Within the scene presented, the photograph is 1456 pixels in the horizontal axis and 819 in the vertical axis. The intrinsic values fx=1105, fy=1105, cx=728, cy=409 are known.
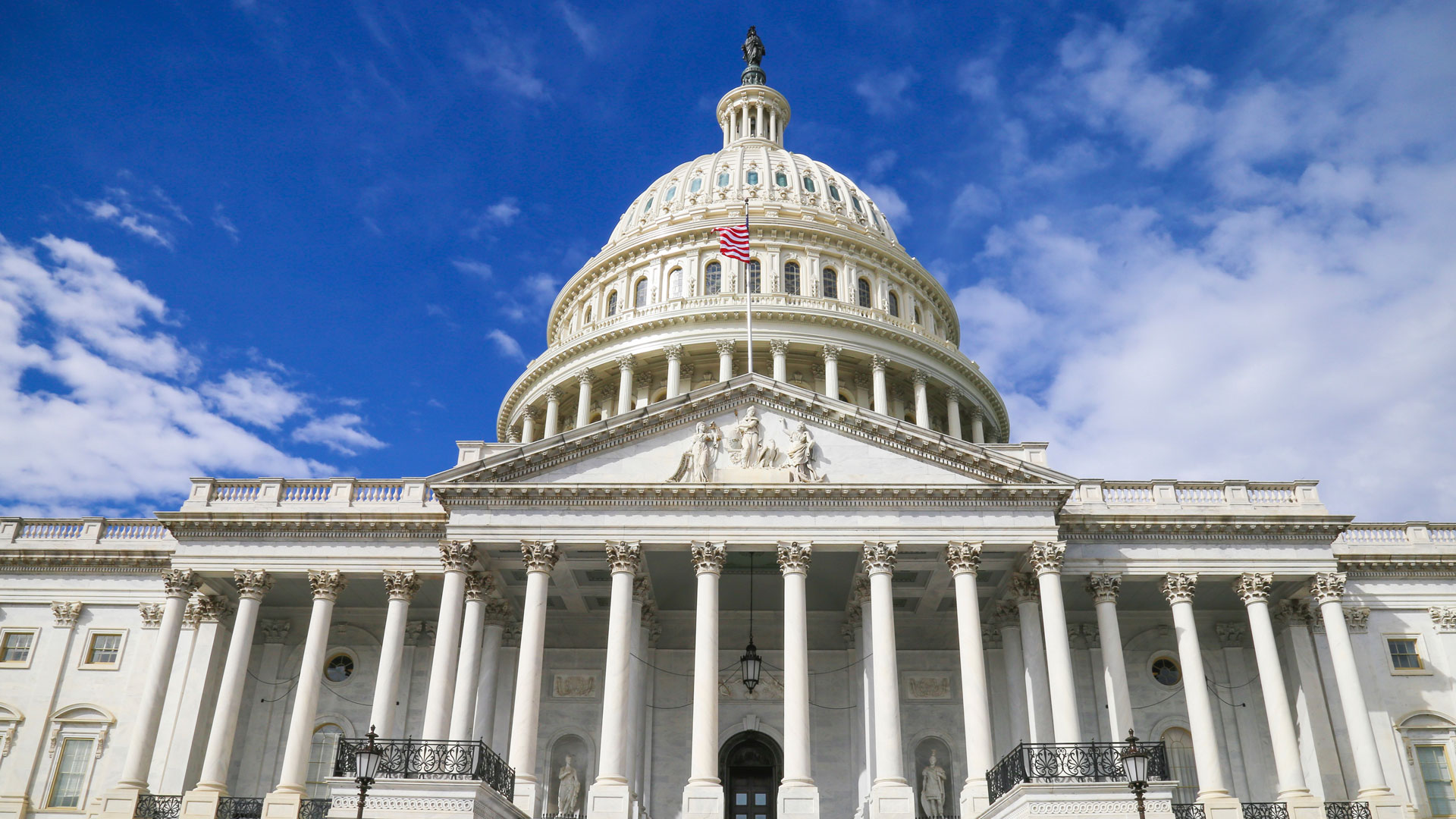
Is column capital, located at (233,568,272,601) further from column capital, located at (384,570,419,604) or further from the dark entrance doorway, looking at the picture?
Answer: the dark entrance doorway

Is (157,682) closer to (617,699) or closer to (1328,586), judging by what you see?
(617,699)

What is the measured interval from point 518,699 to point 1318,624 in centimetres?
2534

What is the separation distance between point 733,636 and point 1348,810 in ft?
63.9

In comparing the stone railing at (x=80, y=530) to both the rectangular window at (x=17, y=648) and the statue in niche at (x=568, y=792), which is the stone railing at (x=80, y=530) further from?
the statue in niche at (x=568, y=792)

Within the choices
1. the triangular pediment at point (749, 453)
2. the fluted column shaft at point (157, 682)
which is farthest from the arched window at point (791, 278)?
the fluted column shaft at point (157, 682)

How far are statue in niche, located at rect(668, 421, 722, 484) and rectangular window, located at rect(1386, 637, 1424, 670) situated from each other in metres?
23.7

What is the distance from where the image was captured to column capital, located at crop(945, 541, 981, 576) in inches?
1243

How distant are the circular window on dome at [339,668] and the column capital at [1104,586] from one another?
24.8 meters

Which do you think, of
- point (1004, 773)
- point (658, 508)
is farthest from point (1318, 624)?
point (658, 508)

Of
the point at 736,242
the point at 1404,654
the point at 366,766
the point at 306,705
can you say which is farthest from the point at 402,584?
the point at 1404,654

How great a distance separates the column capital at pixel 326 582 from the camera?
34.4 metres

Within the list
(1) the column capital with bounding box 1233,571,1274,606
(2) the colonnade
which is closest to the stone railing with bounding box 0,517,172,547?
(2) the colonnade

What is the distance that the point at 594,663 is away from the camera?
38.7 meters

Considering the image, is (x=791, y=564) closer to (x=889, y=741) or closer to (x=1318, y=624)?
(x=889, y=741)
